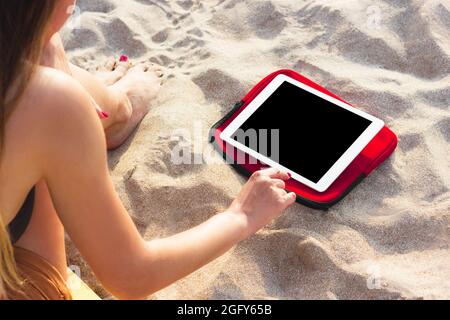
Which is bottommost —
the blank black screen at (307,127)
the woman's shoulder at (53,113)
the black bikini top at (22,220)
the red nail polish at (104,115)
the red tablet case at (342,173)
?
the red tablet case at (342,173)

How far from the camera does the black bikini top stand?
129 centimetres

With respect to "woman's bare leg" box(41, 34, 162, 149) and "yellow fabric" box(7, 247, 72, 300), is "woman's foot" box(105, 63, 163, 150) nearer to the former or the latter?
"woman's bare leg" box(41, 34, 162, 149)

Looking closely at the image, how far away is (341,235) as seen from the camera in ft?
5.40

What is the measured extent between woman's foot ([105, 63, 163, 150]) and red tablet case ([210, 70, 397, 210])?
25 centimetres

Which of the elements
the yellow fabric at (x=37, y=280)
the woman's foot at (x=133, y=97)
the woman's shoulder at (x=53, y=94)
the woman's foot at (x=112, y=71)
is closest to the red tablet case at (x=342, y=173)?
the woman's foot at (x=133, y=97)

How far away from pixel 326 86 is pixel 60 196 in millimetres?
1037

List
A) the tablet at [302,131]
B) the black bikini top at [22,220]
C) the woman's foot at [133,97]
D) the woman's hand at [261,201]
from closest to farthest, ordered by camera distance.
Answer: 1. the black bikini top at [22,220]
2. the woman's hand at [261,201]
3. the tablet at [302,131]
4. the woman's foot at [133,97]

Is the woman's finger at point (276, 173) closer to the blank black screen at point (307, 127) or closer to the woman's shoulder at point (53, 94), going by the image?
the blank black screen at point (307, 127)

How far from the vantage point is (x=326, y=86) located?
6.59 ft

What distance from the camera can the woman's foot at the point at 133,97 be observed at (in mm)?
1902

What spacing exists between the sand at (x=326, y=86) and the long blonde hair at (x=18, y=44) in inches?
26.5

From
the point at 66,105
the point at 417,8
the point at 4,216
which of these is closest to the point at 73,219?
the point at 4,216

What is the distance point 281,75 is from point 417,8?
57cm

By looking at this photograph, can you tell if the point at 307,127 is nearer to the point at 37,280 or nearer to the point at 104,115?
the point at 104,115
